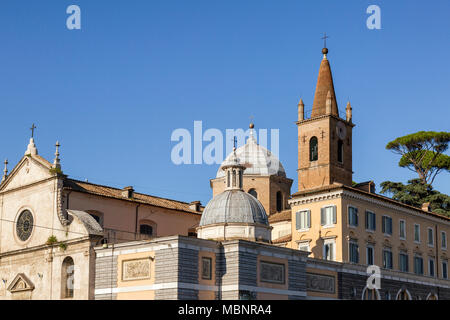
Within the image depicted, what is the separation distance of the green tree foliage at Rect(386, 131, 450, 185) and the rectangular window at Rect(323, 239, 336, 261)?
2572 centimetres

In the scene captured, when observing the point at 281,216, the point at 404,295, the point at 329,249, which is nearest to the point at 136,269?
the point at 329,249

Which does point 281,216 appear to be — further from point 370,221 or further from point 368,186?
point 370,221

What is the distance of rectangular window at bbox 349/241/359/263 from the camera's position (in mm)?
44969

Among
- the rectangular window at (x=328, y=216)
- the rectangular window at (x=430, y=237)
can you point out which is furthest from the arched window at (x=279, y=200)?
the rectangular window at (x=328, y=216)

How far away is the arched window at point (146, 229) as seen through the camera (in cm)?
4794

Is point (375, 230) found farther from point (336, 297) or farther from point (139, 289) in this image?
point (139, 289)

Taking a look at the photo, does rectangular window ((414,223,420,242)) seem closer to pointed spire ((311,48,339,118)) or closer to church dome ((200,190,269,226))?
pointed spire ((311,48,339,118))

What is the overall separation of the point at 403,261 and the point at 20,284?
2397 centimetres

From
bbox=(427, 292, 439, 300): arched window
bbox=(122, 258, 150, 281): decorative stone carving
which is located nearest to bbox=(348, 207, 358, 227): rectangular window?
bbox=(427, 292, 439, 300): arched window

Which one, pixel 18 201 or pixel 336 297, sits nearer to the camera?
pixel 336 297

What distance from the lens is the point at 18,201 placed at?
153ft
